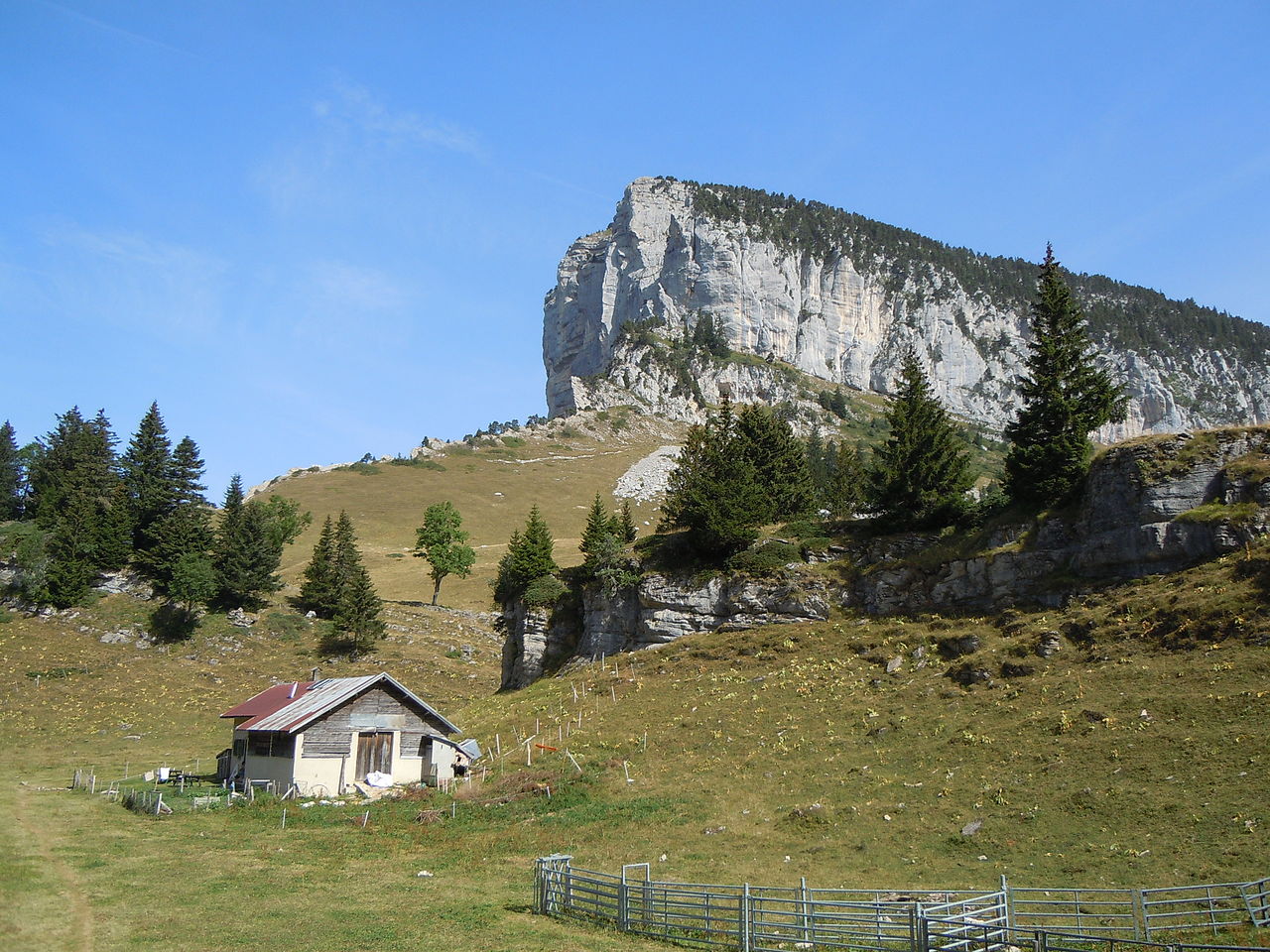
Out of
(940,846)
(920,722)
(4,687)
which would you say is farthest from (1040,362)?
(4,687)

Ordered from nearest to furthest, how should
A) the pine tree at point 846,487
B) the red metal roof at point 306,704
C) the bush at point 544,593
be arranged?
the red metal roof at point 306,704 → the bush at point 544,593 → the pine tree at point 846,487

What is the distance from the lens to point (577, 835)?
28.5m

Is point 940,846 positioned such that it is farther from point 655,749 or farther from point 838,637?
point 838,637

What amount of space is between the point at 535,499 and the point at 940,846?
126 m

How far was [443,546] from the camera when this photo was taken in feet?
306

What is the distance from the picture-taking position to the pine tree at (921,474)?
52062 mm

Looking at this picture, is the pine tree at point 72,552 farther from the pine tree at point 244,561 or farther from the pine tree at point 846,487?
the pine tree at point 846,487

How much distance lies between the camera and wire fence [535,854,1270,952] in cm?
1591

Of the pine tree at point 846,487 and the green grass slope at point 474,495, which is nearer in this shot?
the pine tree at point 846,487

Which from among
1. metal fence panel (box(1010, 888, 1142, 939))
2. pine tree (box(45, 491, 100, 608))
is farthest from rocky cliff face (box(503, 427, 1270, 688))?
pine tree (box(45, 491, 100, 608))

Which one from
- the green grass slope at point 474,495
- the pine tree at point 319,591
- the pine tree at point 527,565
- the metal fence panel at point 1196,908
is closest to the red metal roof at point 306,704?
the pine tree at point 527,565

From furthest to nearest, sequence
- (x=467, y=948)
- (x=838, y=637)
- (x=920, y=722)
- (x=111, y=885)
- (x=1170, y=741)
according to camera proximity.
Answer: (x=838, y=637) → (x=920, y=722) → (x=1170, y=741) → (x=111, y=885) → (x=467, y=948)

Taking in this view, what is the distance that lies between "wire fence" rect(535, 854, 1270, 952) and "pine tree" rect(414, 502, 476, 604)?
240 feet

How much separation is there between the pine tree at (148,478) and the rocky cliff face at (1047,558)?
47.2m
